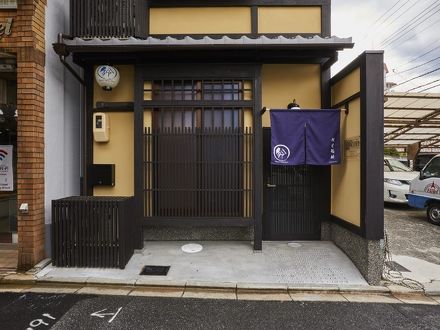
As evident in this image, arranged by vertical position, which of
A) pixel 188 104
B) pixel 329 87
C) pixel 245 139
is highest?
pixel 329 87

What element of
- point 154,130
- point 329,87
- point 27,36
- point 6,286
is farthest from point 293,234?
point 27,36

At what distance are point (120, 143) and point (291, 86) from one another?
4106 millimetres

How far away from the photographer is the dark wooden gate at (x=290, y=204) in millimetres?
6840

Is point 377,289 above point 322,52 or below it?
below

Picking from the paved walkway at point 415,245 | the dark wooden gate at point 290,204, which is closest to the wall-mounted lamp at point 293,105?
the dark wooden gate at point 290,204

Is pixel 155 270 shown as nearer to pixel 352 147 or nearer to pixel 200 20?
pixel 352 147

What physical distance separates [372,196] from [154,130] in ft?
14.3

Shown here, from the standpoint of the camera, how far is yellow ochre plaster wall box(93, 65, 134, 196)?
670 cm

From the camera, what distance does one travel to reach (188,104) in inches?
249

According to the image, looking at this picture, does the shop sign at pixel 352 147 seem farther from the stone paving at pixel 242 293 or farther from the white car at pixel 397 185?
the white car at pixel 397 185

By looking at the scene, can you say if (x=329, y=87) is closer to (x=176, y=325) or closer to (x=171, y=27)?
(x=171, y=27)

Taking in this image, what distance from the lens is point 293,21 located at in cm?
688

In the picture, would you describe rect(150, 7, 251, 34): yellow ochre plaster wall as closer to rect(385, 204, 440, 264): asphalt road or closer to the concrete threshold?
the concrete threshold

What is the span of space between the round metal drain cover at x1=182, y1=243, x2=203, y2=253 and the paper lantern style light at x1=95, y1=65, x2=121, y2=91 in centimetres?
380
